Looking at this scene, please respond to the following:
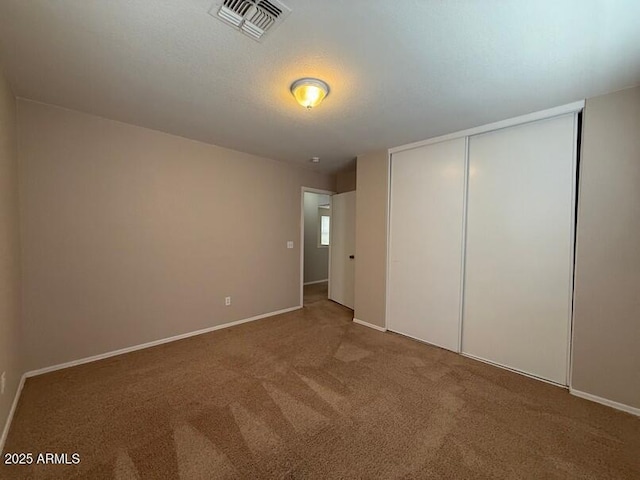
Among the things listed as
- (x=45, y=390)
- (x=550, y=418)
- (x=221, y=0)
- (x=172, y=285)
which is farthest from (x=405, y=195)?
(x=45, y=390)

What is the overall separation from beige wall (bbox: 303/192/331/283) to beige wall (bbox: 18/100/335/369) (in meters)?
2.56

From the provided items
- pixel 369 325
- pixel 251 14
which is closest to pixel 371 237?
pixel 369 325

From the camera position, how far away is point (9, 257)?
185 cm

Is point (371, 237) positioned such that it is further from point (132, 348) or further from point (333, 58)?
point (132, 348)

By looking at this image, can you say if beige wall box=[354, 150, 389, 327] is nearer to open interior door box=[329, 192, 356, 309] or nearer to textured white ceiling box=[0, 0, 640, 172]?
open interior door box=[329, 192, 356, 309]

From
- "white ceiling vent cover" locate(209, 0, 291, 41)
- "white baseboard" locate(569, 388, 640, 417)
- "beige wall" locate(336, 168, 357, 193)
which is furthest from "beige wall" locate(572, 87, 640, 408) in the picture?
"beige wall" locate(336, 168, 357, 193)

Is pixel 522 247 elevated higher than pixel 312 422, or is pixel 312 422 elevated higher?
pixel 522 247

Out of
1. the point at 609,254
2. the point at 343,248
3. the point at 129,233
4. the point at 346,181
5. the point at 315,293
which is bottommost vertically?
the point at 315,293

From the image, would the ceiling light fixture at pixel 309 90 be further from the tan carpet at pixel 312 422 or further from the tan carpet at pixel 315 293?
the tan carpet at pixel 315 293

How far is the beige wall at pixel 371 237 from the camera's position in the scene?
3.50m

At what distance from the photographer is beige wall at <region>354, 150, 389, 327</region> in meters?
3.50

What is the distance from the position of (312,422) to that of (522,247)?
2.44 meters

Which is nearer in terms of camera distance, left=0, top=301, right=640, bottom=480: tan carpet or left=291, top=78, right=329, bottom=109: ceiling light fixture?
left=0, top=301, right=640, bottom=480: tan carpet

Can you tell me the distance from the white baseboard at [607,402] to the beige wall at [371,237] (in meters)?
1.90
